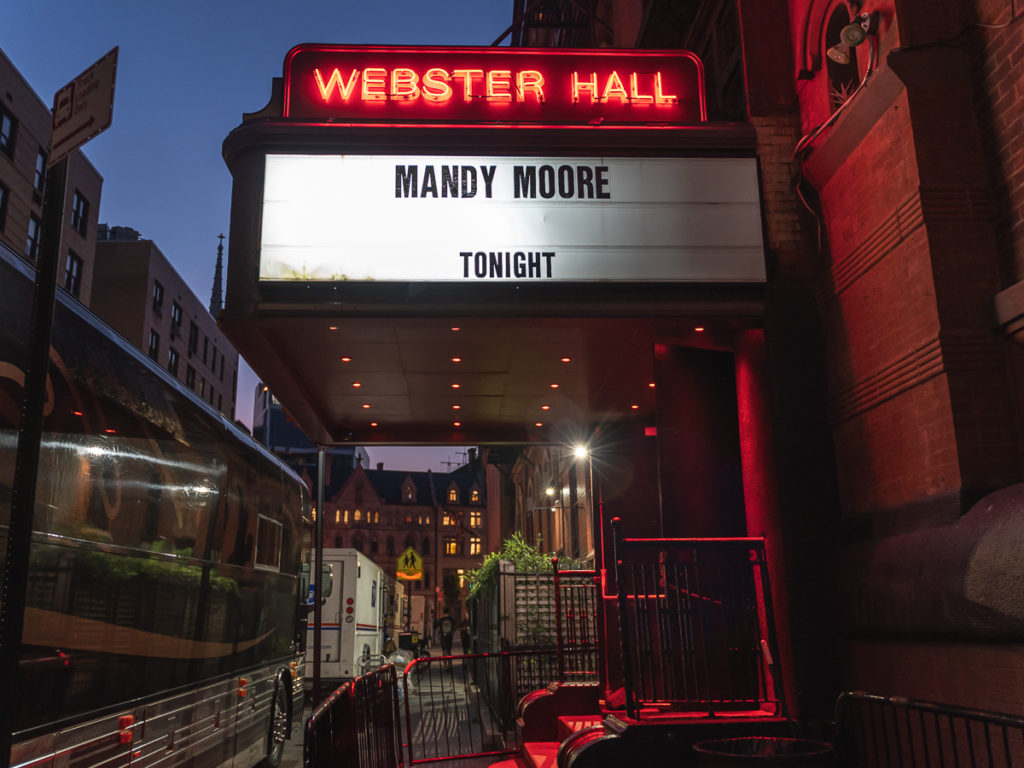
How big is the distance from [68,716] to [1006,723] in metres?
5.93

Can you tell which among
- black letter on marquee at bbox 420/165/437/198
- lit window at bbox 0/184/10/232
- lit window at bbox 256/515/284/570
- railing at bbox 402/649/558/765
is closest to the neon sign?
black letter on marquee at bbox 420/165/437/198

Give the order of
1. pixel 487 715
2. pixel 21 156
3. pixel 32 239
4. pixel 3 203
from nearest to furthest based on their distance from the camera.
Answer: pixel 487 715, pixel 3 203, pixel 21 156, pixel 32 239

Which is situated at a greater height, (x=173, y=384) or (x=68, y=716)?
(x=173, y=384)

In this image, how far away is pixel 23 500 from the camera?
482 centimetres

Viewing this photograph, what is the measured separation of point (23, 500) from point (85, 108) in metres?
2.42

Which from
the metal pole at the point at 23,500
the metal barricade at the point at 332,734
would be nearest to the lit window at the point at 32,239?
the metal barricade at the point at 332,734

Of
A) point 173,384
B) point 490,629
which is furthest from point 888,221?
point 490,629

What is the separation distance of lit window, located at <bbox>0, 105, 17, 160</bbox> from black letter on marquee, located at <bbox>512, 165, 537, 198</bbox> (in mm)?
36747

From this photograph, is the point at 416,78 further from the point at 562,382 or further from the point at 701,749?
the point at 701,749

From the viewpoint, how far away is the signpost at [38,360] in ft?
15.5

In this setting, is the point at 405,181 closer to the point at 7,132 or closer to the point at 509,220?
the point at 509,220

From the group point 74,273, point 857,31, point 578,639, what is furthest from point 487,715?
point 74,273

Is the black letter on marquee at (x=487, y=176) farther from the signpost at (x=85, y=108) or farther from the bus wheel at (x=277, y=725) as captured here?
the bus wheel at (x=277, y=725)

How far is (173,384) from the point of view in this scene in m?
8.88
